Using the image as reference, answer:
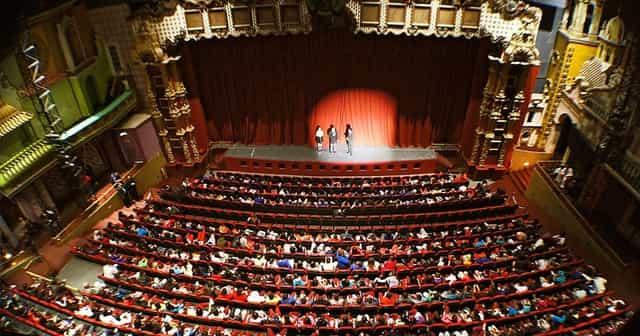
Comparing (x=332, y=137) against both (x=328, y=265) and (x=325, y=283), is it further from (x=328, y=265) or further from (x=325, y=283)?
(x=325, y=283)

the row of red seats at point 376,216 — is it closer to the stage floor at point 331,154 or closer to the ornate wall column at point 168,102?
the stage floor at point 331,154

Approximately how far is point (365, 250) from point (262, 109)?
29.2 feet

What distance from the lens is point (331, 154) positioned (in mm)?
18781

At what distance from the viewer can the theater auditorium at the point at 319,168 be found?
11.5 meters

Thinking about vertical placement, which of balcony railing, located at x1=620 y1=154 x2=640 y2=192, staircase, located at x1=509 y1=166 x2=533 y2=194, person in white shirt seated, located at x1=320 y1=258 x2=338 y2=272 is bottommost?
staircase, located at x1=509 y1=166 x2=533 y2=194

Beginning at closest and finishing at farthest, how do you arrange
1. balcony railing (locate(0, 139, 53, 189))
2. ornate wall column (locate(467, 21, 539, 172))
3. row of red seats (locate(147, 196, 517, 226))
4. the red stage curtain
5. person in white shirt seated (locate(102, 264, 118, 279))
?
1. person in white shirt seated (locate(102, 264, 118, 279))
2. balcony railing (locate(0, 139, 53, 189))
3. row of red seats (locate(147, 196, 517, 226))
4. ornate wall column (locate(467, 21, 539, 172))
5. the red stage curtain

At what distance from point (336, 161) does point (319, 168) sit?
0.80 metres

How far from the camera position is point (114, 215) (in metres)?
17.0

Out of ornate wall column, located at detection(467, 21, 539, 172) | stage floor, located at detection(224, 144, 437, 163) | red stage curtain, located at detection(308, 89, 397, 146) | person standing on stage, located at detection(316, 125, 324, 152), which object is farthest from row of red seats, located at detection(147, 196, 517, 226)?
red stage curtain, located at detection(308, 89, 397, 146)

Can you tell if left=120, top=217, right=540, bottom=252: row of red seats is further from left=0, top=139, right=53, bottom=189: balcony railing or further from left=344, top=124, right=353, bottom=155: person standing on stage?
left=344, top=124, right=353, bottom=155: person standing on stage

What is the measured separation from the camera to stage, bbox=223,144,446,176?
18109 mm

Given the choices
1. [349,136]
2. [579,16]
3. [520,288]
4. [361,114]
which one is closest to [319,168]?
[349,136]

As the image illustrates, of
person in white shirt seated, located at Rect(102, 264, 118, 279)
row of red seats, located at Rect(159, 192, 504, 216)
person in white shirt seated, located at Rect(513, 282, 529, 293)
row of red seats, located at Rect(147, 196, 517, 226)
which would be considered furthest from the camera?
row of red seats, located at Rect(159, 192, 504, 216)

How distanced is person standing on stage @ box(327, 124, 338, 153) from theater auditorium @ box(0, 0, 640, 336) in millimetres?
477
